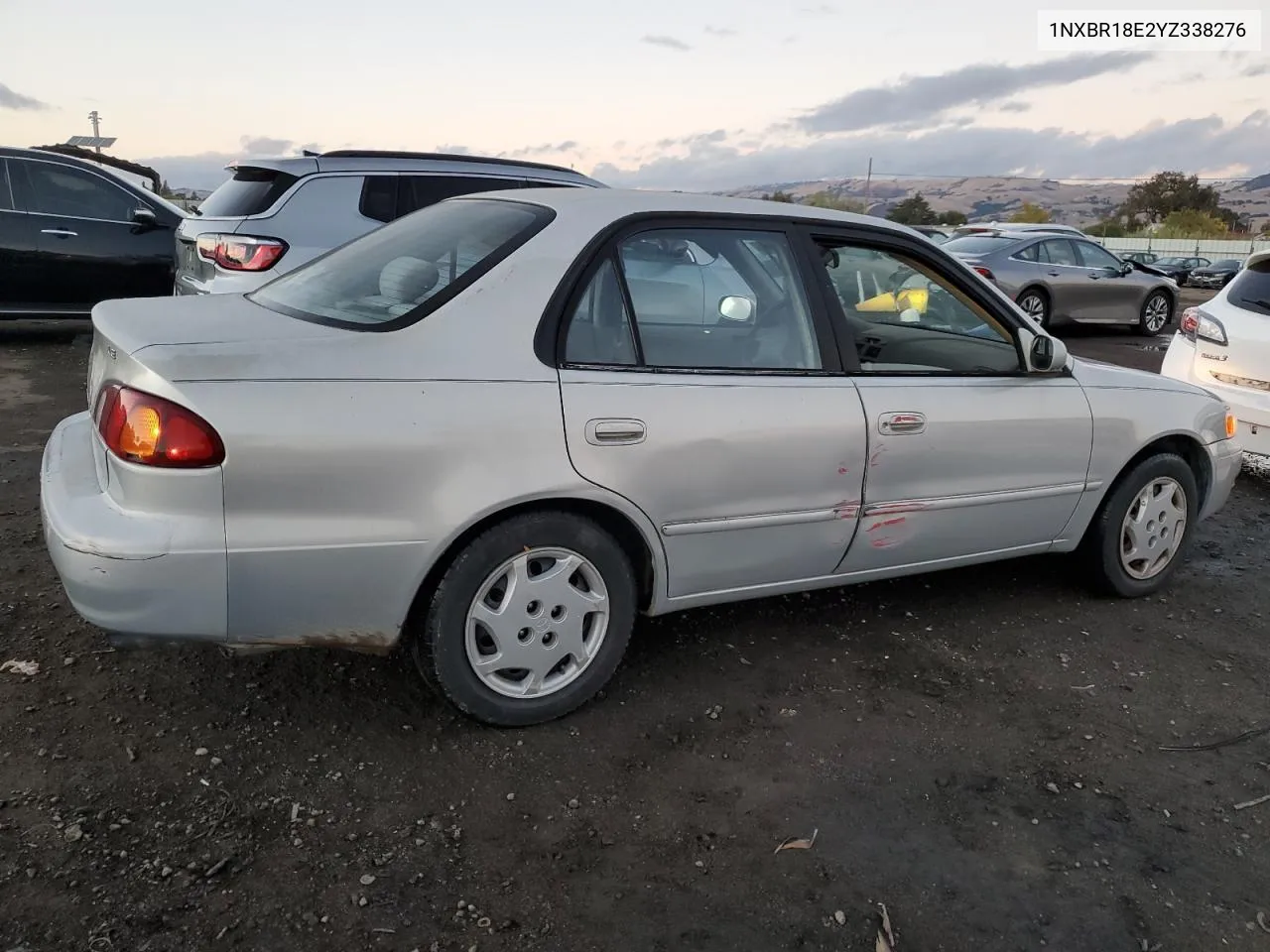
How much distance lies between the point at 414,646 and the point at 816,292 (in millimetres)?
1767

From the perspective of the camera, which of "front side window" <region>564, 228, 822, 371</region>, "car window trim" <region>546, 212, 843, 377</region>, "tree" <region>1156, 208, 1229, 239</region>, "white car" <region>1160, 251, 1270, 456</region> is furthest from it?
"tree" <region>1156, 208, 1229, 239</region>

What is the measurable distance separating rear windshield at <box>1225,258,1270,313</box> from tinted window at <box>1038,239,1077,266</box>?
285 inches

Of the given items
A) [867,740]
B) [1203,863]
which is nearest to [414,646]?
[867,740]

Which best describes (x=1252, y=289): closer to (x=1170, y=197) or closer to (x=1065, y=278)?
(x=1065, y=278)

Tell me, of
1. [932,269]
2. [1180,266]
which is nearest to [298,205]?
[932,269]

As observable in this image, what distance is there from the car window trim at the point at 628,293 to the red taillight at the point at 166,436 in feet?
2.99

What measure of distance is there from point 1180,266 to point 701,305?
3856 cm

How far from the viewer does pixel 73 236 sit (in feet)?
29.1

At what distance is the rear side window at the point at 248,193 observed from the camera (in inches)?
259

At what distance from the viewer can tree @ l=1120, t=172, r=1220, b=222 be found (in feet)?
226

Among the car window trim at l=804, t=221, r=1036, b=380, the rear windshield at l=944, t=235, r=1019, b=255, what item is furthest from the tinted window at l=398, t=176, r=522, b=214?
the rear windshield at l=944, t=235, r=1019, b=255

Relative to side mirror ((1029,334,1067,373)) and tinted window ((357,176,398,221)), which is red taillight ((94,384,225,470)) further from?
tinted window ((357,176,398,221))

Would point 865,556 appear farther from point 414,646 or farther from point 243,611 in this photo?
point 243,611

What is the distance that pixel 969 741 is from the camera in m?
3.08
